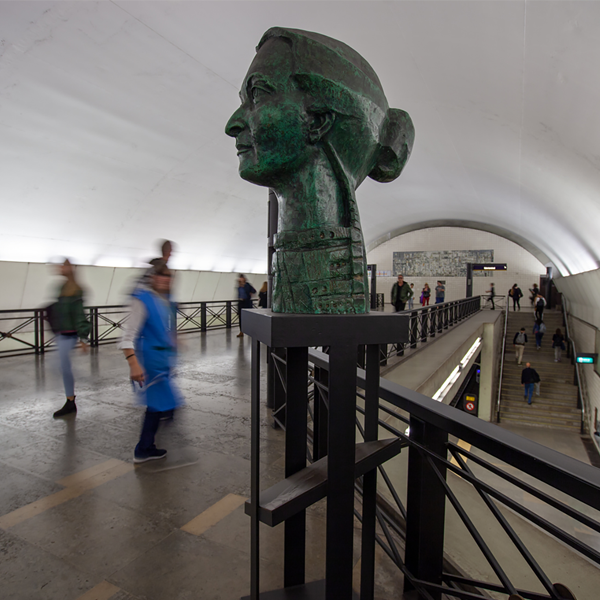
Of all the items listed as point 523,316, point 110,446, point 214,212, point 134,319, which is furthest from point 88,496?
point 523,316

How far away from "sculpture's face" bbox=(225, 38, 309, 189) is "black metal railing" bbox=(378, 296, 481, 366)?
111 inches

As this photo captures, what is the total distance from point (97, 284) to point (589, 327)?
1559 cm

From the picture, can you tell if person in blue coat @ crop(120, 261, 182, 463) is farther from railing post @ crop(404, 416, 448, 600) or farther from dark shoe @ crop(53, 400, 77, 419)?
railing post @ crop(404, 416, 448, 600)

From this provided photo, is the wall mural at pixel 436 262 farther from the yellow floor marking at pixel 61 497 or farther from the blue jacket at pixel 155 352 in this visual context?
the yellow floor marking at pixel 61 497

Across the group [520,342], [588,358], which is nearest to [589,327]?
[588,358]

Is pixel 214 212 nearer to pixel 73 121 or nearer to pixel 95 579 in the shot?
pixel 73 121

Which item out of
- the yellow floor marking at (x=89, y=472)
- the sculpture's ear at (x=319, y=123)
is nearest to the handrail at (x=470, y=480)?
the sculpture's ear at (x=319, y=123)

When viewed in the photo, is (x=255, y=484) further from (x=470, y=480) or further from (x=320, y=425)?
(x=320, y=425)

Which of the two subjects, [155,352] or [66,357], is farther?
[66,357]

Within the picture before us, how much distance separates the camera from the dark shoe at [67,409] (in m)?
3.64

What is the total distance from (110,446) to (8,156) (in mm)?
7292

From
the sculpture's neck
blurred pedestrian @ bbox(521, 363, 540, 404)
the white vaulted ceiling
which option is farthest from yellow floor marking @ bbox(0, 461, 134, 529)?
blurred pedestrian @ bbox(521, 363, 540, 404)

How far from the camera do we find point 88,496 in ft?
7.57

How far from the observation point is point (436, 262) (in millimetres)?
23734
